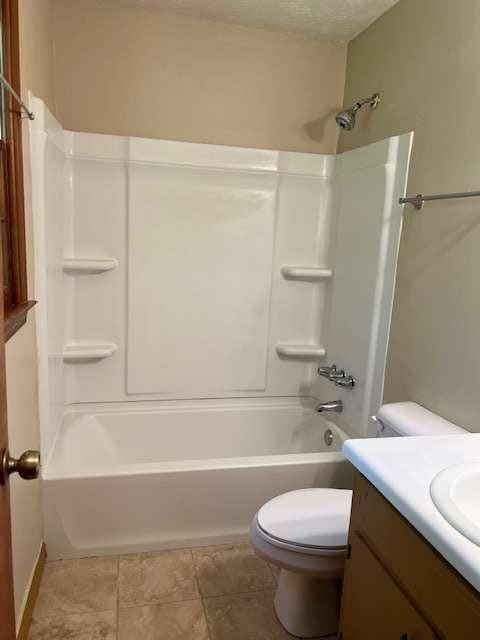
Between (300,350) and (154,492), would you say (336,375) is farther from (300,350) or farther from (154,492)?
(154,492)

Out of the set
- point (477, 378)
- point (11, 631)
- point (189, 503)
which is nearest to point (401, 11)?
point (477, 378)

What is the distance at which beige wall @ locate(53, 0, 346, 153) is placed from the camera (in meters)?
2.30

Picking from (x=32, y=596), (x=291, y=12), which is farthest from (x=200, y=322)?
(x=291, y=12)

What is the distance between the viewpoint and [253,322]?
8.94ft

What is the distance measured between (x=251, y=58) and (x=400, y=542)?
2.35 m

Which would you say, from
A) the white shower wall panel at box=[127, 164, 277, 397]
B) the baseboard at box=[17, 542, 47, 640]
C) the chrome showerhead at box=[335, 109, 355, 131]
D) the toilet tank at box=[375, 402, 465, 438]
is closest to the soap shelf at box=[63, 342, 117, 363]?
the white shower wall panel at box=[127, 164, 277, 397]

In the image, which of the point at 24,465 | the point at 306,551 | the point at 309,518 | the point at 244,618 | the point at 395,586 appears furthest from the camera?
the point at 244,618

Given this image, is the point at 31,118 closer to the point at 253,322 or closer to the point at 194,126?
the point at 194,126

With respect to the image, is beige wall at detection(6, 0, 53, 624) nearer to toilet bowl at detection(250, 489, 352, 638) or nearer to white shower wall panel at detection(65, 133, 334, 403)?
white shower wall panel at detection(65, 133, 334, 403)

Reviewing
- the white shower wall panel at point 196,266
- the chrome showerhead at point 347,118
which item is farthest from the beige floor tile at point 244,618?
the chrome showerhead at point 347,118

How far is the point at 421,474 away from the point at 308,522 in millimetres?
674

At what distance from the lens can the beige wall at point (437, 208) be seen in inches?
66.7

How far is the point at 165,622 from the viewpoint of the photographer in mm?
1678

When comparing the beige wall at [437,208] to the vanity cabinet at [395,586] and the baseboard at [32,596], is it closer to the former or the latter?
the vanity cabinet at [395,586]
